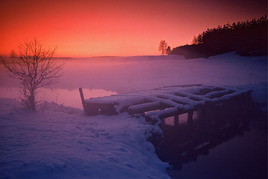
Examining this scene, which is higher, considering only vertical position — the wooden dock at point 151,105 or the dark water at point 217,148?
the wooden dock at point 151,105

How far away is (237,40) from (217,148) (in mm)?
33875

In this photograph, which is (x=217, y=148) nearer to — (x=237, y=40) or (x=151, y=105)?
(x=151, y=105)

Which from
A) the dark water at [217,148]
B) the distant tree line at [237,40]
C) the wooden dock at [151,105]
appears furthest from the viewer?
the distant tree line at [237,40]

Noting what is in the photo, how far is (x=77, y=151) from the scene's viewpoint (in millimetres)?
4930

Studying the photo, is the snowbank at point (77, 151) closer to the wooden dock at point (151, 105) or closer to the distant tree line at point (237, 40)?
the wooden dock at point (151, 105)

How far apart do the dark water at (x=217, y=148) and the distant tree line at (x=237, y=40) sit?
2346 cm

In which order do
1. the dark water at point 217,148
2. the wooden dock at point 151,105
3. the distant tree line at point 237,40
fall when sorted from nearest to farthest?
the dark water at point 217,148 → the wooden dock at point 151,105 → the distant tree line at point 237,40

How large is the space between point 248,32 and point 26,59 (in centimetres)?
3936

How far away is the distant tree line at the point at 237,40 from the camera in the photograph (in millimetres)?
29784

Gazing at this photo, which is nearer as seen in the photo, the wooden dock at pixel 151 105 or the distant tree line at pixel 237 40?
the wooden dock at pixel 151 105

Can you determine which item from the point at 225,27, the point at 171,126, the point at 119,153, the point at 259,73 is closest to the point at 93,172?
the point at 119,153

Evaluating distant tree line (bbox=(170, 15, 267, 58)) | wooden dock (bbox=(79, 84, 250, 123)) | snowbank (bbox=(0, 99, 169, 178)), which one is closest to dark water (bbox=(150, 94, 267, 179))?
wooden dock (bbox=(79, 84, 250, 123))

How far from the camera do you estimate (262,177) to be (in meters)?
6.29

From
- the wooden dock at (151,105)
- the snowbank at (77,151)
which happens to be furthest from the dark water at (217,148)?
the snowbank at (77,151)
